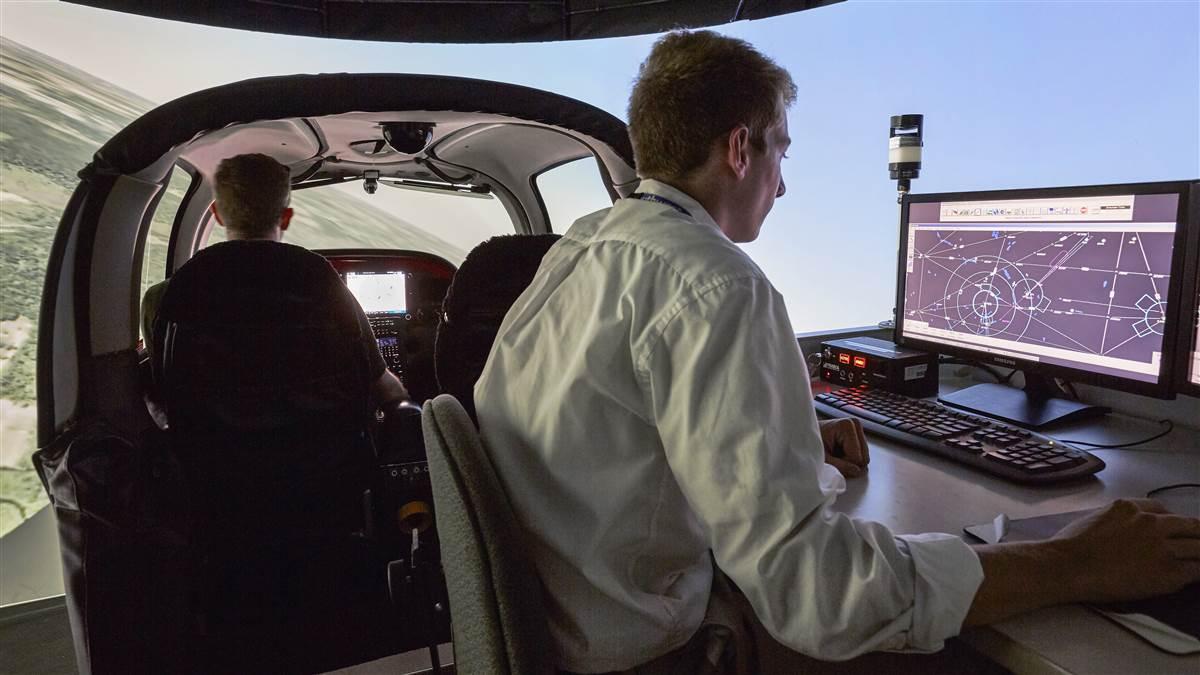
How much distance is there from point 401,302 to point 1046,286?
9.39ft

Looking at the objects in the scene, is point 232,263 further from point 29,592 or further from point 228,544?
point 29,592

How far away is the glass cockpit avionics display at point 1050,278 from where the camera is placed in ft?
4.25

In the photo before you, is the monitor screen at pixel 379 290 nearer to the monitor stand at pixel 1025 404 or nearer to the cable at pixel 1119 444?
the monitor stand at pixel 1025 404

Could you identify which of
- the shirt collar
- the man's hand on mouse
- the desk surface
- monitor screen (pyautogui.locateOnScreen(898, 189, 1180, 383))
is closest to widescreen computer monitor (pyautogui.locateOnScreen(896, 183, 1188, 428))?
monitor screen (pyautogui.locateOnScreen(898, 189, 1180, 383))

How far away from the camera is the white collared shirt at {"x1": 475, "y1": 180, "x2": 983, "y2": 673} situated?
28.2 inches

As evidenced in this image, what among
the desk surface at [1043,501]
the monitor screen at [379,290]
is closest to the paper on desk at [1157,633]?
the desk surface at [1043,501]

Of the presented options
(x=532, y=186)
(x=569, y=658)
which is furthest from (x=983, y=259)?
(x=532, y=186)

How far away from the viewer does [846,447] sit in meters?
1.31

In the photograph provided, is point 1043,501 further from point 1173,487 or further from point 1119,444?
point 1119,444

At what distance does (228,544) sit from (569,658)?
4.77ft

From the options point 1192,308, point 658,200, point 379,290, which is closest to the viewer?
point 658,200

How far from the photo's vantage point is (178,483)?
1.66 meters

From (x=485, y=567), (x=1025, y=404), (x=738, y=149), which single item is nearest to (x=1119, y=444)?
(x=1025, y=404)

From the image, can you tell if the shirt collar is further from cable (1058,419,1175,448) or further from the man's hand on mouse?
cable (1058,419,1175,448)
